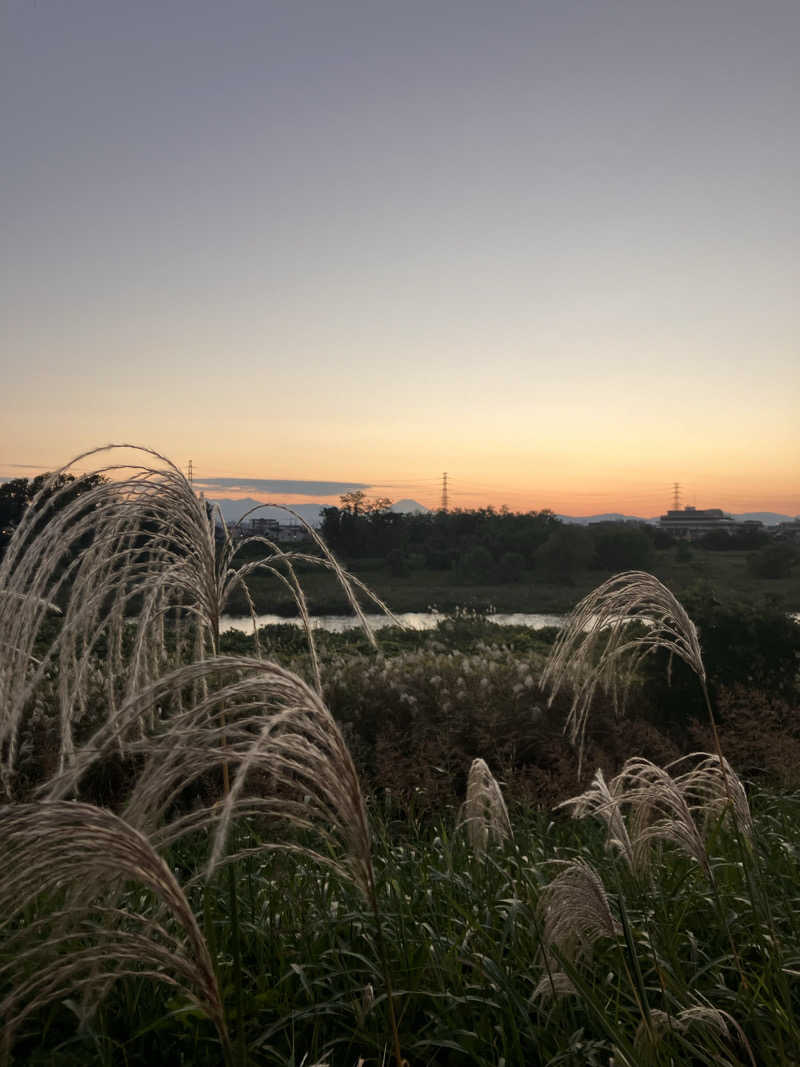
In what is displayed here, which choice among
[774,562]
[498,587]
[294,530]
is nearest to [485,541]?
[498,587]

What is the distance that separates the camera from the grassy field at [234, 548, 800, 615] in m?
37.6

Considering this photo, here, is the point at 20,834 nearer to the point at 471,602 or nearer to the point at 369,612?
the point at 471,602

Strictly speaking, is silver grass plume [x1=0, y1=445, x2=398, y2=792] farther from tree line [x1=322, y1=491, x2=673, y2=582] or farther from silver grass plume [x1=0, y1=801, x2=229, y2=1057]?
tree line [x1=322, y1=491, x2=673, y2=582]

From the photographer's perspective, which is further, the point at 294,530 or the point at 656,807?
the point at 294,530

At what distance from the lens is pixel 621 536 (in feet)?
151

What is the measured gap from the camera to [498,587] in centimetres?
4578

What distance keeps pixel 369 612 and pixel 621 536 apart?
16.4 metres

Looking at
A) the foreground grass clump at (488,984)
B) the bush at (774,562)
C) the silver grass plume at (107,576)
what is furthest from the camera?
the bush at (774,562)

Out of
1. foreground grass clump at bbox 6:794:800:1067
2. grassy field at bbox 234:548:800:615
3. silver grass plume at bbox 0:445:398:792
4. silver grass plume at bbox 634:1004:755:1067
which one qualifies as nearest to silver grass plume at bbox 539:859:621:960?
foreground grass clump at bbox 6:794:800:1067

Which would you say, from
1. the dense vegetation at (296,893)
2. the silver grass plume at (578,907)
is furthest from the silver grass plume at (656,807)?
the silver grass plume at (578,907)

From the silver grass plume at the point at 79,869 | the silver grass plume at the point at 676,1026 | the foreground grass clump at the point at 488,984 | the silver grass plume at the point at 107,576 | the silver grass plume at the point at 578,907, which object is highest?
the silver grass plume at the point at 107,576

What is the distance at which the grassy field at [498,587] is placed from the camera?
3759cm

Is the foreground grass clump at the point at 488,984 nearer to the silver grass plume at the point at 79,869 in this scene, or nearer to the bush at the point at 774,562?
the silver grass plume at the point at 79,869

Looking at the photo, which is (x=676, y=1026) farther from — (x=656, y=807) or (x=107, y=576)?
(x=107, y=576)
